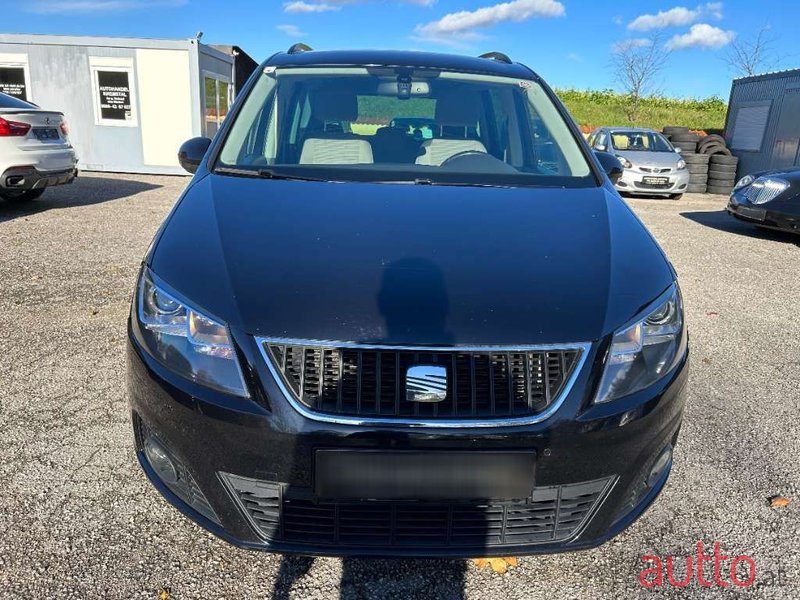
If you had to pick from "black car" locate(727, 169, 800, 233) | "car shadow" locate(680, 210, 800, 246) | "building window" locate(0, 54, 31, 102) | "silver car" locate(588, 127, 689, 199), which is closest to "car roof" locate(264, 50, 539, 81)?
"black car" locate(727, 169, 800, 233)

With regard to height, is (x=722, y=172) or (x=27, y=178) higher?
(x=27, y=178)

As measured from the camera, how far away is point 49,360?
3.76m

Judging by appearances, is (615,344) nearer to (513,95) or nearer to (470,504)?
(470,504)

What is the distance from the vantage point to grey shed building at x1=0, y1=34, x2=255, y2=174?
1356 cm

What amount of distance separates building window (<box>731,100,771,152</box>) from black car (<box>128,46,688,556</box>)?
17.3m

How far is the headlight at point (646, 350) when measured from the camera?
71.7 inches

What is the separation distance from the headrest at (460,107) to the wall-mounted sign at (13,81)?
44.8 feet

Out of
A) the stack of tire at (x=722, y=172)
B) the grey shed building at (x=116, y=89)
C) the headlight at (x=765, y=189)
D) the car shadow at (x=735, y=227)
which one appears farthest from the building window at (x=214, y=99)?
the stack of tire at (x=722, y=172)

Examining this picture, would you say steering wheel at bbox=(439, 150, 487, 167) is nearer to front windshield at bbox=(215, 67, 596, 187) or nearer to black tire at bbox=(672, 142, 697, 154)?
front windshield at bbox=(215, 67, 596, 187)

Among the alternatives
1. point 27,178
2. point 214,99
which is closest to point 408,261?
point 27,178

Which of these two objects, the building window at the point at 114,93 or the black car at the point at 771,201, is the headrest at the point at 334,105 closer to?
the black car at the point at 771,201

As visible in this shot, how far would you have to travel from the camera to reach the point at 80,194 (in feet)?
36.1

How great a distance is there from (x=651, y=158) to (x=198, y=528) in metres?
13.7

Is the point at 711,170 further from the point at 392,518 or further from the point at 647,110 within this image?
the point at 647,110
